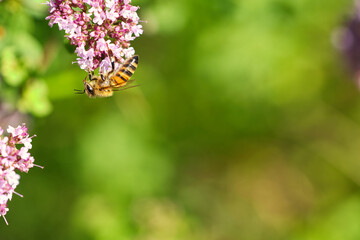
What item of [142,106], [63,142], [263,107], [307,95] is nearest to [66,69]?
[142,106]

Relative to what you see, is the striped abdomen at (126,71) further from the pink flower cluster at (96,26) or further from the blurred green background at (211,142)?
the blurred green background at (211,142)

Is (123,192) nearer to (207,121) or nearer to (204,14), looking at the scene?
(207,121)

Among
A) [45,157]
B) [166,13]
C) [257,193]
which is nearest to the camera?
[166,13]

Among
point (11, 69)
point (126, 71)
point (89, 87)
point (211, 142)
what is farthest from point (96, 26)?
point (211, 142)

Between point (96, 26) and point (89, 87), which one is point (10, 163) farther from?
point (96, 26)

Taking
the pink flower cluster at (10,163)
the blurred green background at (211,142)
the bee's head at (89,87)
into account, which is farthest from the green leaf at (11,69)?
the blurred green background at (211,142)
